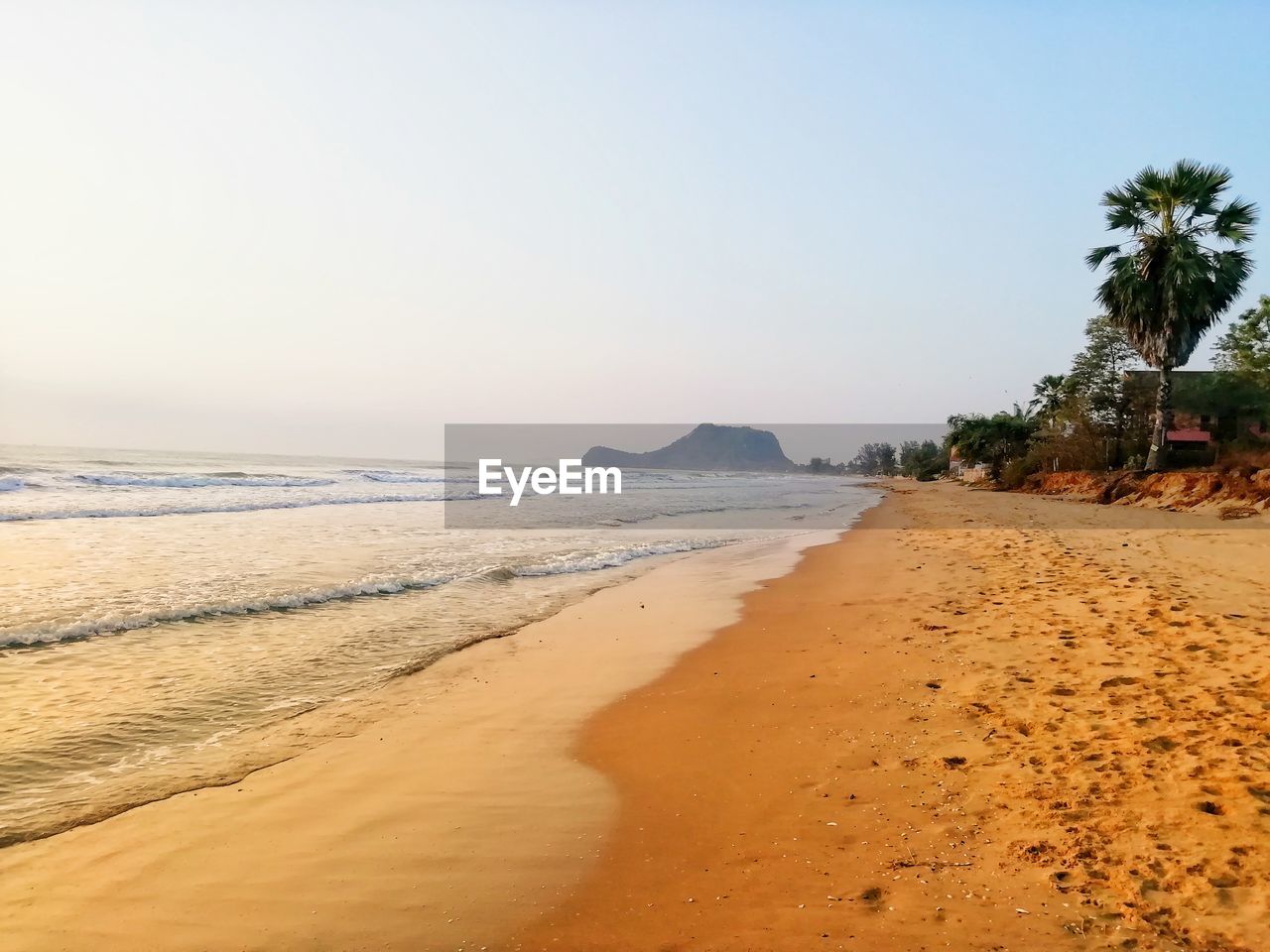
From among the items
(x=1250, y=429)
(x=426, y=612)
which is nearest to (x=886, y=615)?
(x=426, y=612)

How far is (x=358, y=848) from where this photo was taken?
367 cm

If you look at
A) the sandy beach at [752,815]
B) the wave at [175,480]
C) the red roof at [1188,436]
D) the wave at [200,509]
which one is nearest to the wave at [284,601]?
the sandy beach at [752,815]

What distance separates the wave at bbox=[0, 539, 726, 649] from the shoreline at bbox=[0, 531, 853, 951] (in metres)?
4.02

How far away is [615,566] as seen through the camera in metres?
14.5

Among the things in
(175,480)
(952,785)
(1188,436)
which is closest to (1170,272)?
(1188,436)

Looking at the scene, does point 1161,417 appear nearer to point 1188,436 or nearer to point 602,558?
point 1188,436

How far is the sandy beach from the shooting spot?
2.90 metres

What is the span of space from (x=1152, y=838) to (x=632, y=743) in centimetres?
306

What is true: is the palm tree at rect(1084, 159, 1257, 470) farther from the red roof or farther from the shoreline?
the shoreline

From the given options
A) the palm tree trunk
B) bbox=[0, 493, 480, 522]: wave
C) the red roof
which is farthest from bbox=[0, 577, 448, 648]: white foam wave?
the red roof

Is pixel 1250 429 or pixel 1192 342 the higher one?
pixel 1192 342

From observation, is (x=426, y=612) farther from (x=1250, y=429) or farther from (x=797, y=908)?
(x=1250, y=429)

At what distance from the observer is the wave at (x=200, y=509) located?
18862 mm


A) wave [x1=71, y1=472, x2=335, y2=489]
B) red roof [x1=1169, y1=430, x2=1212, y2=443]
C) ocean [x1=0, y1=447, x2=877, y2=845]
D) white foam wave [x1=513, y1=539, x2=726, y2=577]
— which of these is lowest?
white foam wave [x1=513, y1=539, x2=726, y2=577]
